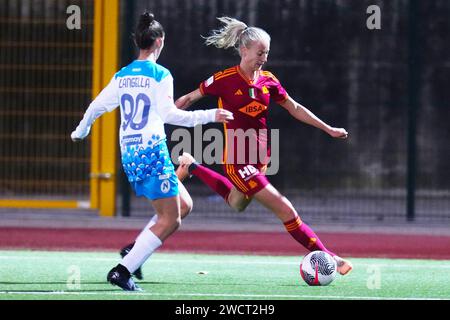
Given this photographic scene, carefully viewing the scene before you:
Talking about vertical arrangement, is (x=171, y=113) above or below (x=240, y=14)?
below

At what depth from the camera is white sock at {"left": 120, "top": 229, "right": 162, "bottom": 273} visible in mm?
7738

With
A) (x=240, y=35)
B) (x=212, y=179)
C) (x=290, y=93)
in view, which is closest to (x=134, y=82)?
(x=240, y=35)

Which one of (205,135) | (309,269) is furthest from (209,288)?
(205,135)

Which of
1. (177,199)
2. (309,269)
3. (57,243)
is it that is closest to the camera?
(177,199)

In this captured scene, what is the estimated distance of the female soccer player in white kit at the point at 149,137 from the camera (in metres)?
7.66

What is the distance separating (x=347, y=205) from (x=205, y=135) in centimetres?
200

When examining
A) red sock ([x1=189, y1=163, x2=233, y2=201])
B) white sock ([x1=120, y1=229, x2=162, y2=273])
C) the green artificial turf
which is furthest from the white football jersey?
red sock ([x1=189, y1=163, x2=233, y2=201])

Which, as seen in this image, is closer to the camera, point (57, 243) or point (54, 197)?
point (57, 243)

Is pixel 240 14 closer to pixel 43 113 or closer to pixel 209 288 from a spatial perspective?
pixel 43 113

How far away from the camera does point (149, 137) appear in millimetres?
7688

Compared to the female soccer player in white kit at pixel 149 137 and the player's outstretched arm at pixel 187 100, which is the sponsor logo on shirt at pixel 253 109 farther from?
the female soccer player in white kit at pixel 149 137

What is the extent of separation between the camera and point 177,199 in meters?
7.81

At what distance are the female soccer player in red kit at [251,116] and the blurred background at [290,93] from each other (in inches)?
197

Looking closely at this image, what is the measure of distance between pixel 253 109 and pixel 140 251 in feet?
5.46
